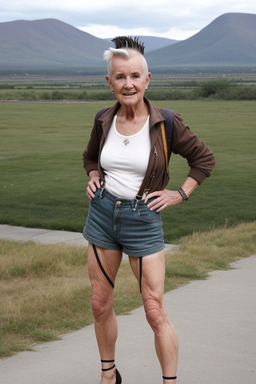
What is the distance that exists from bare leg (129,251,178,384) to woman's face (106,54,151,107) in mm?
836

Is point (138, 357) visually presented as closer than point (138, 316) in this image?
Yes

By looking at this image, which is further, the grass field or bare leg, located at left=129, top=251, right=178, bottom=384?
the grass field

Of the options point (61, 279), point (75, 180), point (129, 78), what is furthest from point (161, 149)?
point (75, 180)

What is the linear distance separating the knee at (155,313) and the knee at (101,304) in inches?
12.2

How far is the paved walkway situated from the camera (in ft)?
14.5

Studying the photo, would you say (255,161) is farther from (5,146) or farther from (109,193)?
(109,193)

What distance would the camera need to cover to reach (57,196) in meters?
14.0

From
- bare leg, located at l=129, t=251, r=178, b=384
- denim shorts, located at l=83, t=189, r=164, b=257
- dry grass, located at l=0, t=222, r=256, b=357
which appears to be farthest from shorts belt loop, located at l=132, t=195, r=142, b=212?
dry grass, located at l=0, t=222, r=256, b=357

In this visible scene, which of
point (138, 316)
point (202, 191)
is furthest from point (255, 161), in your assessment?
point (138, 316)

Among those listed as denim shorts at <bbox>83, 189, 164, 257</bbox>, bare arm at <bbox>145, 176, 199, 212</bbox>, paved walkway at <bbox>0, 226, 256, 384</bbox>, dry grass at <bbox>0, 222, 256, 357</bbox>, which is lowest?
dry grass at <bbox>0, 222, 256, 357</bbox>

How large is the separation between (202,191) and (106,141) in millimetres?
10828

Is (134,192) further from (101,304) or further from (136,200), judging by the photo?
(101,304)

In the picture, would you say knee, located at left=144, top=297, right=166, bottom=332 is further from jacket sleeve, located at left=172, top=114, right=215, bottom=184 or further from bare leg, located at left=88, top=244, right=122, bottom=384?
jacket sleeve, located at left=172, top=114, right=215, bottom=184

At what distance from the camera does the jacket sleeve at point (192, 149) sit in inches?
154
